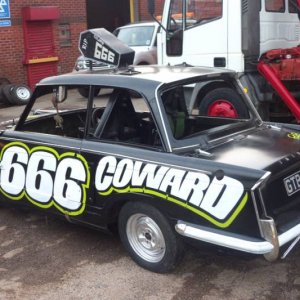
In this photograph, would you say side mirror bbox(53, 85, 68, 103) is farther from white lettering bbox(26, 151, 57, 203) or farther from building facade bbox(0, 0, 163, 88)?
building facade bbox(0, 0, 163, 88)

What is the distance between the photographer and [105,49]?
15.8ft

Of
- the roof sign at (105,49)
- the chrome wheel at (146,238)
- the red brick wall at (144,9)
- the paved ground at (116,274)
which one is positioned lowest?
the paved ground at (116,274)

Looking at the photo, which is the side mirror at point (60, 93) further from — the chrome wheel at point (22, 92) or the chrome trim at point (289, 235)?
the chrome wheel at point (22, 92)

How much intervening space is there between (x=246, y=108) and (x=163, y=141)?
4.33 feet

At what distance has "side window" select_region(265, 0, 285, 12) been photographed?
24.7ft

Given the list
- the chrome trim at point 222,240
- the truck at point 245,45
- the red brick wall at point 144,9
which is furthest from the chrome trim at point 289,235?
the red brick wall at point 144,9

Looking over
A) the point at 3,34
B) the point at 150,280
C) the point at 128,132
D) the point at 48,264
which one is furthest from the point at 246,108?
the point at 3,34

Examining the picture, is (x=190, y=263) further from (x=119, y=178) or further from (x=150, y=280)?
(x=119, y=178)

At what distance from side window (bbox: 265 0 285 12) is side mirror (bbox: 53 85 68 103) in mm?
4027

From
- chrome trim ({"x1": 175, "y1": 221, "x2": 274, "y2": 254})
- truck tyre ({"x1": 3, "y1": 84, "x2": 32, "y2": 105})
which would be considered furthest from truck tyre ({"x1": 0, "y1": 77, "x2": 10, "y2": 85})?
chrome trim ({"x1": 175, "y1": 221, "x2": 274, "y2": 254})

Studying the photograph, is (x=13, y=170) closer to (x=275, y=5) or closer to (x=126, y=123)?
(x=126, y=123)

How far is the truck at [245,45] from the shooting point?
22.5ft

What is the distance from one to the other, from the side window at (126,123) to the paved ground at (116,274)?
0.95 m

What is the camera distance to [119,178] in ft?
12.7
